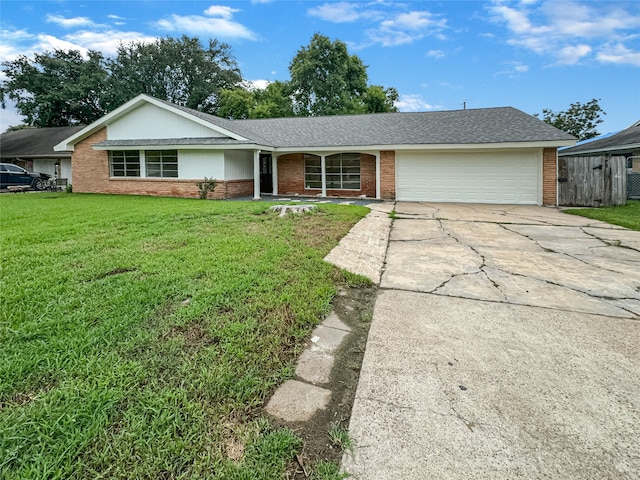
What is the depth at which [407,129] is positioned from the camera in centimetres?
1570

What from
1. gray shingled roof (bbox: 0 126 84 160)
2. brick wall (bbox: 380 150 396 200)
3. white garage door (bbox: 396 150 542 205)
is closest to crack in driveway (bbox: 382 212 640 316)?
white garage door (bbox: 396 150 542 205)

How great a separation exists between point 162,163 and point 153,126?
1597mm

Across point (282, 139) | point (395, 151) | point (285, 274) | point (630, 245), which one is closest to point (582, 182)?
point (395, 151)

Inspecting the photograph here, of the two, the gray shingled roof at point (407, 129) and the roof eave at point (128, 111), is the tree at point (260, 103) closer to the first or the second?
the gray shingled roof at point (407, 129)

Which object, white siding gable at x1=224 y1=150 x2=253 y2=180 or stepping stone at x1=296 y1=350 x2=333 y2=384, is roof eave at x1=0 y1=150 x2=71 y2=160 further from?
stepping stone at x1=296 y1=350 x2=333 y2=384

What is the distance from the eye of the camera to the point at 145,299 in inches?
126

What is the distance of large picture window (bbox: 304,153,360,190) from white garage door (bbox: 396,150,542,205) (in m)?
2.09

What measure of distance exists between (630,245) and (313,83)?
3118 centimetres

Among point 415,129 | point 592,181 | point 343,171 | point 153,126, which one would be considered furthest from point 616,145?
point 153,126

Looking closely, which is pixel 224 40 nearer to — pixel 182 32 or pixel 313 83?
pixel 182 32

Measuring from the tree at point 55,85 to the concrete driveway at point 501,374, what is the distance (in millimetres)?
36796

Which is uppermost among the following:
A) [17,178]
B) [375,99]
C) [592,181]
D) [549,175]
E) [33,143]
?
[375,99]

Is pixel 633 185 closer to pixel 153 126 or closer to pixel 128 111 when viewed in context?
pixel 153 126

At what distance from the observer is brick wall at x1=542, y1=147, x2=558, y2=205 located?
12.8m
